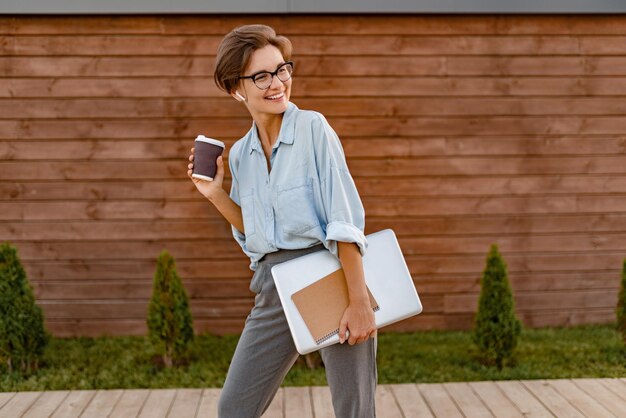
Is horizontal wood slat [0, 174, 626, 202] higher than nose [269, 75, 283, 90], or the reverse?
nose [269, 75, 283, 90]

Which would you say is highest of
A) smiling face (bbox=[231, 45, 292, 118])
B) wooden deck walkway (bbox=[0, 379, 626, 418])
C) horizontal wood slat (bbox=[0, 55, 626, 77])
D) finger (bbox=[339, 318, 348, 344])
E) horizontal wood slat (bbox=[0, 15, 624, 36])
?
horizontal wood slat (bbox=[0, 15, 624, 36])

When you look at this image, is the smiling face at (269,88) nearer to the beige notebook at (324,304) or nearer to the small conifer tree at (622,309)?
the beige notebook at (324,304)

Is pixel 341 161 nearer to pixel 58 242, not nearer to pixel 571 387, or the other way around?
pixel 571 387

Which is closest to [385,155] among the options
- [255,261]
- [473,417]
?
[473,417]

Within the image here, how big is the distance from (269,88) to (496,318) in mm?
3032

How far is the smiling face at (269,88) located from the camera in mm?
2273

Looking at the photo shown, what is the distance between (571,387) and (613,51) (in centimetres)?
251

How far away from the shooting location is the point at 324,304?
227cm

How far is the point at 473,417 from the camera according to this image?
387 centimetres

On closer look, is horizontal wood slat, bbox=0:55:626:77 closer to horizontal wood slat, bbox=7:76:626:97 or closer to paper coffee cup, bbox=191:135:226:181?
horizontal wood slat, bbox=7:76:626:97

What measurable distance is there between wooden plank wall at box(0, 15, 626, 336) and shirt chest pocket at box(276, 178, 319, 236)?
10.9 ft

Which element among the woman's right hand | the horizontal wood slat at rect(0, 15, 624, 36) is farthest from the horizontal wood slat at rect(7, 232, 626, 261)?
the woman's right hand

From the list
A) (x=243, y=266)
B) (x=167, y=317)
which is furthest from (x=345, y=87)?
(x=167, y=317)

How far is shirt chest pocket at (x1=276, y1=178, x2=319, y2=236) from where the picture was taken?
225 cm
